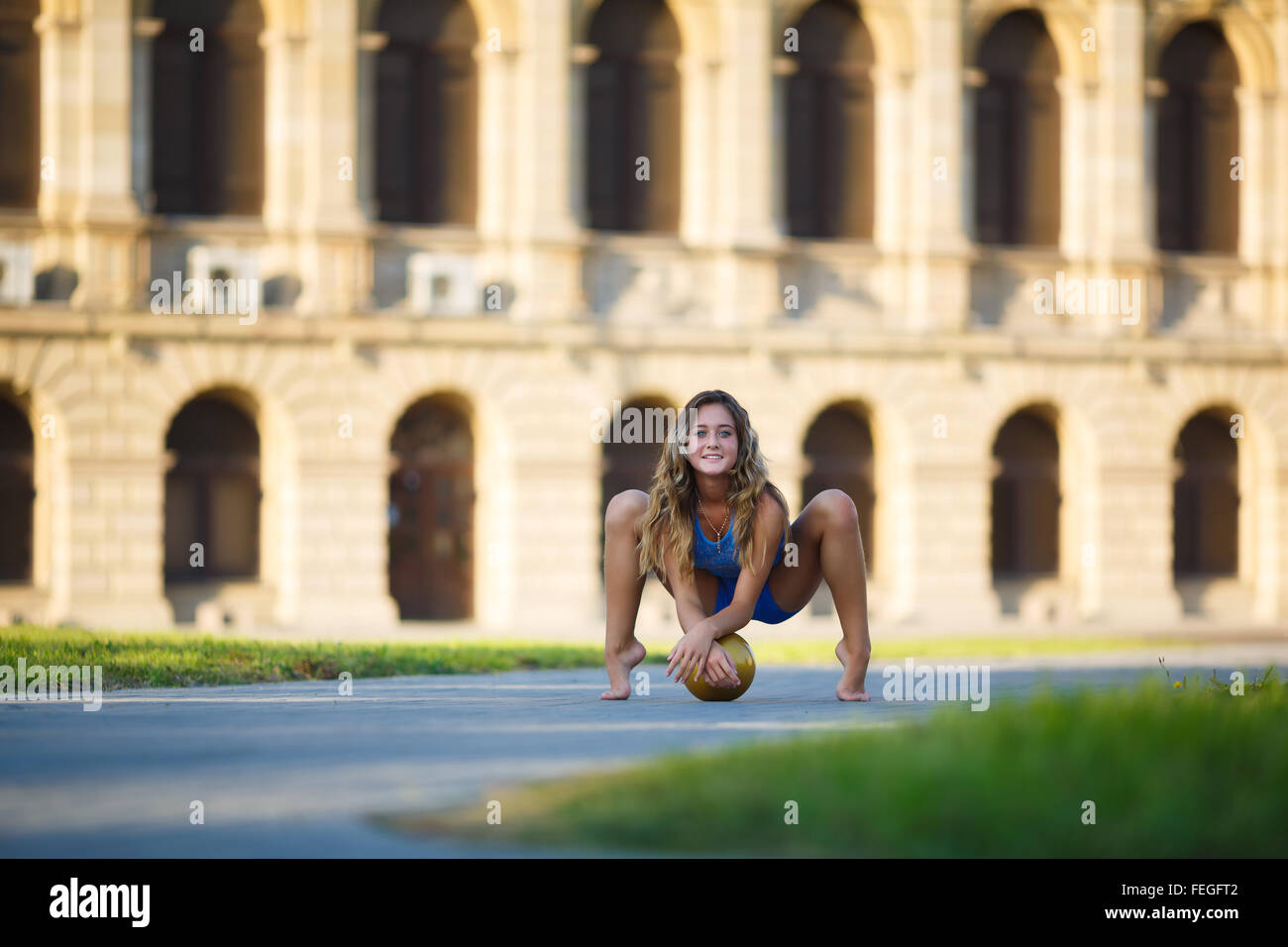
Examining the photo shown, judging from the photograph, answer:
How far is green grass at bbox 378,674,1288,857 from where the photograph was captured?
559cm

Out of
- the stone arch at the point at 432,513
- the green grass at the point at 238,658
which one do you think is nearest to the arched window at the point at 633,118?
the stone arch at the point at 432,513

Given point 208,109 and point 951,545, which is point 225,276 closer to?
point 208,109

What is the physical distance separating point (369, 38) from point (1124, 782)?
2408 centimetres

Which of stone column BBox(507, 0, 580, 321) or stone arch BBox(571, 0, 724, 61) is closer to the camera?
stone column BBox(507, 0, 580, 321)

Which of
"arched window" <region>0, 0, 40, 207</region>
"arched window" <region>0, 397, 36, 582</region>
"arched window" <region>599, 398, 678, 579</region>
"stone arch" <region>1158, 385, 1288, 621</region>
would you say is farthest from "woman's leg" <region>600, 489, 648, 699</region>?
"stone arch" <region>1158, 385, 1288, 621</region>

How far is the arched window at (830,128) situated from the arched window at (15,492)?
1285cm

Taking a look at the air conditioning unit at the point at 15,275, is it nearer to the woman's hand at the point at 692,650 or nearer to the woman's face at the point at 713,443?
the woman's face at the point at 713,443

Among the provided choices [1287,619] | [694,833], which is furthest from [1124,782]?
[1287,619]

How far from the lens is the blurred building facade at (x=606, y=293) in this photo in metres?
27.1

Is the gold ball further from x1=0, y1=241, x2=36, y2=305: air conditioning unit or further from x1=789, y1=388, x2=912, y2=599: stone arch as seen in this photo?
x1=789, y1=388, x2=912, y2=599: stone arch

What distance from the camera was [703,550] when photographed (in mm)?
9664

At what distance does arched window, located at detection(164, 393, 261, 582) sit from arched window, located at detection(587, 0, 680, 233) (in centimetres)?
672

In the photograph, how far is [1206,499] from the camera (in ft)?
109

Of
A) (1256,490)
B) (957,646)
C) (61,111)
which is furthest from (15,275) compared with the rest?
(1256,490)
